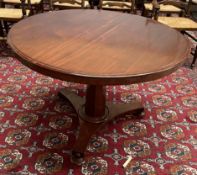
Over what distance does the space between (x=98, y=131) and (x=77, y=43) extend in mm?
775

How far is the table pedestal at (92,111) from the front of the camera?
1599 millimetres

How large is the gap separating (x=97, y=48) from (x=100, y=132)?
2.60 ft

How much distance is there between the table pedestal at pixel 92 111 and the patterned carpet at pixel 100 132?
91mm

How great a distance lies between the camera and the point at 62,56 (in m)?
1.19

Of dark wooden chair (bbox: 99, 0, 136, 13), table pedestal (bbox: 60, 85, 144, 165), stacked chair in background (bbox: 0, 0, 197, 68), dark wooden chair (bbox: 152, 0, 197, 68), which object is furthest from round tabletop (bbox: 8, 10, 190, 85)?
dark wooden chair (bbox: 99, 0, 136, 13)

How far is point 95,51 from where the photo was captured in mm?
1278

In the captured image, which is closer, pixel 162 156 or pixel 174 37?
pixel 174 37

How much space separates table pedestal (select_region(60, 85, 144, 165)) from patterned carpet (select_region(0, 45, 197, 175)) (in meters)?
0.09

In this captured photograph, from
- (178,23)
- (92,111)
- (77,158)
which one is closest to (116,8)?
(178,23)

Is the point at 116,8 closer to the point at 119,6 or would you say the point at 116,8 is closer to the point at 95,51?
the point at 119,6

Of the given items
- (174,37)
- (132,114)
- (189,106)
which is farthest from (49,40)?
(189,106)

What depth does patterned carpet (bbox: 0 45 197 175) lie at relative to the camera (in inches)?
62.0

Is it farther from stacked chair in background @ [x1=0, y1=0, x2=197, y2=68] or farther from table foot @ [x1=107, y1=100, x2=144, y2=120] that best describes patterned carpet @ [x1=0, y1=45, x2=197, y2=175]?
stacked chair in background @ [x1=0, y1=0, x2=197, y2=68]

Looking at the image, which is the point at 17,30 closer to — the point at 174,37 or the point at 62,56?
the point at 62,56
